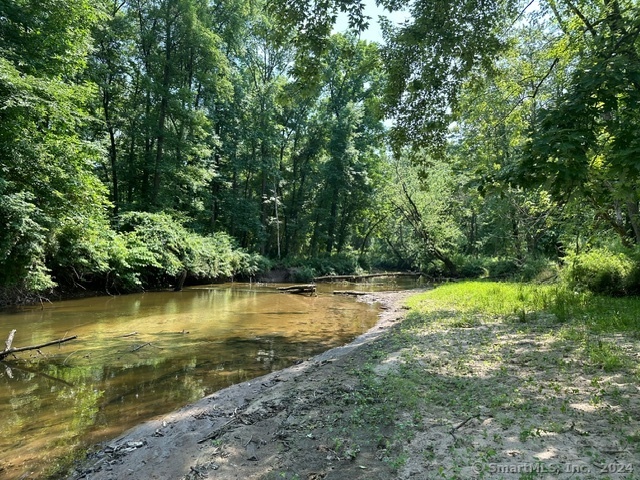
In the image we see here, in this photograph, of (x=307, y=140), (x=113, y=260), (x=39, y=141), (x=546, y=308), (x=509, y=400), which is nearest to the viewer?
(x=509, y=400)

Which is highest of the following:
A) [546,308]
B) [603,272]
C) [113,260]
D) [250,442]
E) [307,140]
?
[307,140]

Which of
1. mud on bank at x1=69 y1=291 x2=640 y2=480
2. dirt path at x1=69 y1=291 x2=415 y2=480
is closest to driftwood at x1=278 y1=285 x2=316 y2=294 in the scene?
mud on bank at x1=69 y1=291 x2=640 y2=480

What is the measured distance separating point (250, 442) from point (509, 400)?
8.82ft

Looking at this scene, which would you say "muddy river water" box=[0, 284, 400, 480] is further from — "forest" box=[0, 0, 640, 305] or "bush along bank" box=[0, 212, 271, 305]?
"forest" box=[0, 0, 640, 305]

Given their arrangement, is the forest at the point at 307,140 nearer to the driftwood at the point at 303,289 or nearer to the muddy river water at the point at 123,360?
the muddy river water at the point at 123,360

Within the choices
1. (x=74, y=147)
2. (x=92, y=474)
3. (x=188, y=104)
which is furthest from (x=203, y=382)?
(x=188, y=104)

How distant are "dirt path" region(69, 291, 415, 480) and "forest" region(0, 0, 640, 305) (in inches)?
129

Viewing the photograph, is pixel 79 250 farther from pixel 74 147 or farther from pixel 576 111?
pixel 576 111

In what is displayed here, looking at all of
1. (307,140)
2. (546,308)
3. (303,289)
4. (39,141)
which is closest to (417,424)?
(546,308)

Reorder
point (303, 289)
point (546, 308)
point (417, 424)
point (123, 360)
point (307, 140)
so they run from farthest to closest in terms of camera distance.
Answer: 1. point (307, 140)
2. point (303, 289)
3. point (546, 308)
4. point (123, 360)
5. point (417, 424)

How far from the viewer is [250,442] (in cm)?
354

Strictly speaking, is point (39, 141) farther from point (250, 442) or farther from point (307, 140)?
point (307, 140)

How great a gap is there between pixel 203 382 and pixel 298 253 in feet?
118

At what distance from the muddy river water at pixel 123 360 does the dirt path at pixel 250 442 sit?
24.0 inches
